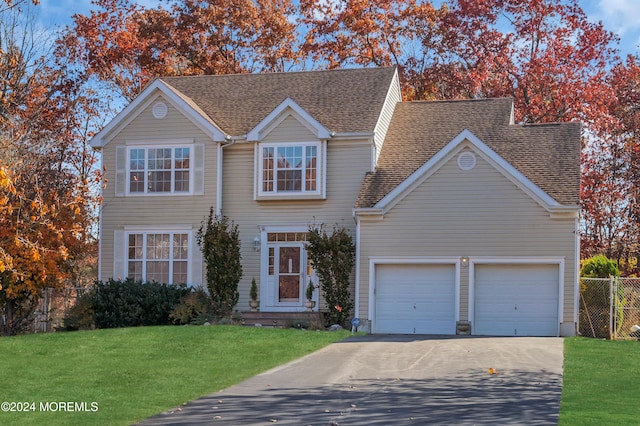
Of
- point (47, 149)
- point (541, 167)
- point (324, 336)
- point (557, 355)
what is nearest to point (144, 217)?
point (47, 149)

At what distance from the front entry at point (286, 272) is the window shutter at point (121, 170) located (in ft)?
16.0

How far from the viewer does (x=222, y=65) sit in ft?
131

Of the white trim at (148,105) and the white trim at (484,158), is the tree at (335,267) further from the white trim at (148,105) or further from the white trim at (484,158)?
the white trim at (148,105)

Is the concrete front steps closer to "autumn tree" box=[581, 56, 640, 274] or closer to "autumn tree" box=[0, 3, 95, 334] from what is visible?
"autumn tree" box=[0, 3, 95, 334]

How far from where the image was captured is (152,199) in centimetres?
2814

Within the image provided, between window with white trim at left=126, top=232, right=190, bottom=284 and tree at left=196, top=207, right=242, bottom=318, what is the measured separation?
1.42m

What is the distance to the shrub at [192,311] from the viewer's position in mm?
25312

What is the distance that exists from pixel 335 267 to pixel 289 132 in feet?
14.7

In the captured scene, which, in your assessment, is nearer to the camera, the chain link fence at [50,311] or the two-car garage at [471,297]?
the two-car garage at [471,297]

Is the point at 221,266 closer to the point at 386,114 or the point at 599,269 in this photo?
the point at 386,114

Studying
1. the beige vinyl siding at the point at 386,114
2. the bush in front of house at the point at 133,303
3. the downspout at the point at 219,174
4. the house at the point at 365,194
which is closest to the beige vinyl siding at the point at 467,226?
the house at the point at 365,194

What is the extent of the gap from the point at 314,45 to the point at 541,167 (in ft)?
52.6

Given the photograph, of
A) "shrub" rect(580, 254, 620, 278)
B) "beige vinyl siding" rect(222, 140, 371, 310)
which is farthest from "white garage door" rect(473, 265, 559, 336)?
"beige vinyl siding" rect(222, 140, 371, 310)

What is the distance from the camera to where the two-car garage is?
24328 mm
